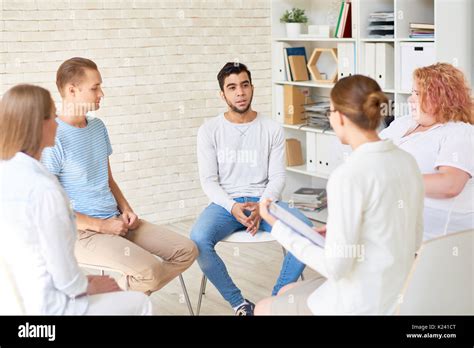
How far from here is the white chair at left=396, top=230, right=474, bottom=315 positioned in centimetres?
229

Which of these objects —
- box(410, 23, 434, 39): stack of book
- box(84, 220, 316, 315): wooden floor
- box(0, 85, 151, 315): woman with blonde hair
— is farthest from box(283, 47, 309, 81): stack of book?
box(0, 85, 151, 315): woman with blonde hair

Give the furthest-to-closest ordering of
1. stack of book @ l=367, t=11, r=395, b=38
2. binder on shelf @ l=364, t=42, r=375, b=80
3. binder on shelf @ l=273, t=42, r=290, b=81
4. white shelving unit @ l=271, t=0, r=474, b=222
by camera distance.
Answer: binder on shelf @ l=273, t=42, r=290, b=81 < binder on shelf @ l=364, t=42, r=375, b=80 < stack of book @ l=367, t=11, r=395, b=38 < white shelving unit @ l=271, t=0, r=474, b=222

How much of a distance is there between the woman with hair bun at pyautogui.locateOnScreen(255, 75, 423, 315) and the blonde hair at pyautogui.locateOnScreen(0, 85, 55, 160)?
0.79 m

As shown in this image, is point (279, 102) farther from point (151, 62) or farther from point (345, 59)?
point (151, 62)

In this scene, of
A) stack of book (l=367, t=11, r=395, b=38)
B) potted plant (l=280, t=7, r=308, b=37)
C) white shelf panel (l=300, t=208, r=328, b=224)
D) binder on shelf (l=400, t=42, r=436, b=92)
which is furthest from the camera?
potted plant (l=280, t=7, r=308, b=37)

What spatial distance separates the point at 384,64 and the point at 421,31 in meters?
0.37

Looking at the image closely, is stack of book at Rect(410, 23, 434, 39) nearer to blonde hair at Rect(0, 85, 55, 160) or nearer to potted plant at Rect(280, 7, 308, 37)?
potted plant at Rect(280, 7, 308, 37)

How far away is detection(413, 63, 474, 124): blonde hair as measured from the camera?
309 centimetres

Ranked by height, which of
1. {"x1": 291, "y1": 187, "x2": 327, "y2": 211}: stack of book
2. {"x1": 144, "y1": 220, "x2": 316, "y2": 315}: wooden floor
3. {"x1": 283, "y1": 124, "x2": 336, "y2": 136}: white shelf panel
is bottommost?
{"x1": 144, "y1": 220, "x2": 316, "y2": 315}: wooden floor

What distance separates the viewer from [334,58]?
5551 mm

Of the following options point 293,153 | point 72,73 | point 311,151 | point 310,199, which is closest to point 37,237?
point 72,73

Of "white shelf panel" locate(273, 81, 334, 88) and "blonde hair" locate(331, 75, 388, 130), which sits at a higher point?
"white shelf panel" locate(273, 81, 334, 88)

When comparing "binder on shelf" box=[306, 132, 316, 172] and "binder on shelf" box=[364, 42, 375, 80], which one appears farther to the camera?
"binder on shelf" box=[306, 132, 316, 172]

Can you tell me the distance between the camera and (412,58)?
4.65 m
